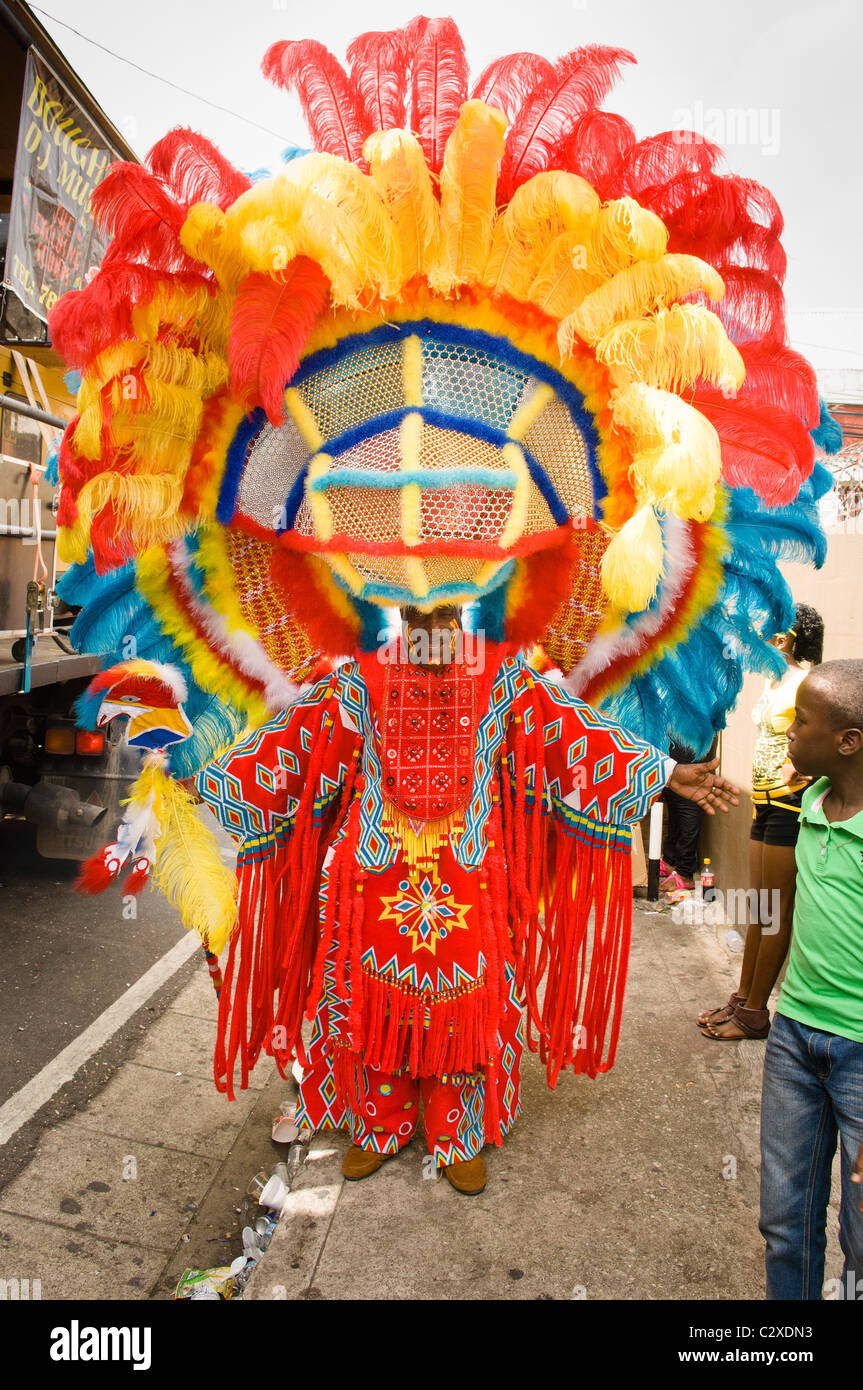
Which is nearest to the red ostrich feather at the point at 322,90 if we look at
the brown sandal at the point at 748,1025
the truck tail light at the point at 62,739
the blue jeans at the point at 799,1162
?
the blue jeans at the point at 799,1162

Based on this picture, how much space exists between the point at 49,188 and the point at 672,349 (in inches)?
141

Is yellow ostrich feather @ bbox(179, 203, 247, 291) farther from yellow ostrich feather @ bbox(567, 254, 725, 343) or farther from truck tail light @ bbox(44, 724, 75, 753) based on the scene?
truck tail light @ bbox(44, 724, 75, 753)

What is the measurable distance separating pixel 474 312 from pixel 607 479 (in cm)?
46

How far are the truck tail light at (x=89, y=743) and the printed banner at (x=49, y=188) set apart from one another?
2.05 meters

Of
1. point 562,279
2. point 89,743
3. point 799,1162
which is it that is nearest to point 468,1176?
point 799,1162

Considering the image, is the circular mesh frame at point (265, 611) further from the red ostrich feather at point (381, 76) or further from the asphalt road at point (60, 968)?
the asphalt road at point (60, 968)

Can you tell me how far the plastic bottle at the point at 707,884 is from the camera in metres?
4.58

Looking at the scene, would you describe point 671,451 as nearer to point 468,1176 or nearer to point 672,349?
point 672,349

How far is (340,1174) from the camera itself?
2303mm

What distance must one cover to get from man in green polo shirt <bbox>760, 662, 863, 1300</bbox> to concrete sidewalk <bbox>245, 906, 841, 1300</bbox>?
0.39 metres

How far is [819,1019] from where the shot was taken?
1628 mm

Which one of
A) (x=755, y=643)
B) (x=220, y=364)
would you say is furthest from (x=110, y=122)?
(x=755, y=643)

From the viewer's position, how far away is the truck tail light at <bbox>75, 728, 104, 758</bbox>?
4.47 meters

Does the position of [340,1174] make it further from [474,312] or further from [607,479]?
[474,312]
